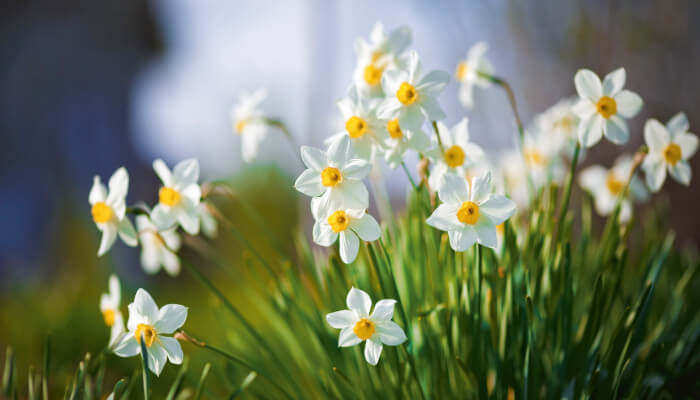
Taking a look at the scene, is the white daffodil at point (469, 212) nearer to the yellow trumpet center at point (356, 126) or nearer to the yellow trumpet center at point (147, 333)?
the yellow trumpet center at point (356, 126)

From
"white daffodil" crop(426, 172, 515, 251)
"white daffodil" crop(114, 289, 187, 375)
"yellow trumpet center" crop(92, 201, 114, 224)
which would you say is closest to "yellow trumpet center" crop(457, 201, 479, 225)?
"white daffodil" crop(426, 172, 515, 251)

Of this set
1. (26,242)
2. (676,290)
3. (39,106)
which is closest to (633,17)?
(676,290)

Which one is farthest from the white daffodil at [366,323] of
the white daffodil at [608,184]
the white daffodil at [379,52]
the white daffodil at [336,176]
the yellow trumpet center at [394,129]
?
the white daffodil at [608,184]

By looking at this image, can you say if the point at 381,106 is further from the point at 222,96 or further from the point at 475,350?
the point at 222,96

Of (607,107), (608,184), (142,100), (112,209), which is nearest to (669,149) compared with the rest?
(607,107)

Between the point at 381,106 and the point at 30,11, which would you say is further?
the point at 30,11

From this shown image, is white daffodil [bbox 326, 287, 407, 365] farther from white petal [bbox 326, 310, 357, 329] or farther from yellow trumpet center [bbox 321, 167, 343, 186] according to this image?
yellow trumpet center [bbox 321, 167, 343, 186]
